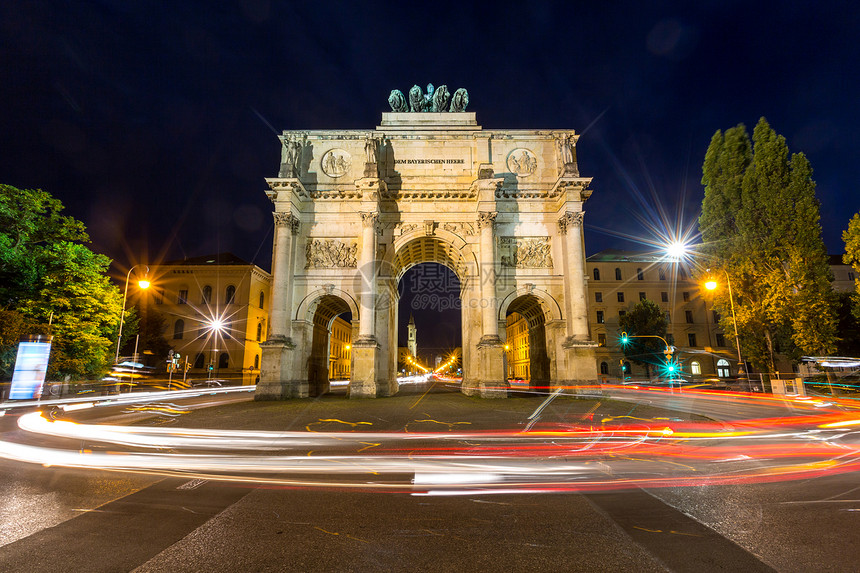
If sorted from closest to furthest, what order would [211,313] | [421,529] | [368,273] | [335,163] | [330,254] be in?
[421,529]
[368,273]
[330,254]
[335,163]
[211,313]

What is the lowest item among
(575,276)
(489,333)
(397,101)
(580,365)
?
(580,365)

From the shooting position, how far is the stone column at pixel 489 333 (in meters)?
21.7

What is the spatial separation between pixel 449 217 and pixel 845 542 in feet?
77.0

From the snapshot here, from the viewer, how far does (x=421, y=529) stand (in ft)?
13.1

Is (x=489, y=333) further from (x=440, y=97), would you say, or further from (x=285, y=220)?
(x=440, y=97)

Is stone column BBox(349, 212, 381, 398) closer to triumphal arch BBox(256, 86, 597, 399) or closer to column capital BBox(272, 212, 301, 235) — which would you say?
triumphal arch BBox(256, 86, 597, 399)

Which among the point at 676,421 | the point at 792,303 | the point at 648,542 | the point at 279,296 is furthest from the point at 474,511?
the point at 792,303

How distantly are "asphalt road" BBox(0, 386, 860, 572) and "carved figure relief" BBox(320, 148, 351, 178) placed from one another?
23.1 meters

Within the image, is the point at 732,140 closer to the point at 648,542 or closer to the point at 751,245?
the point at 751,245

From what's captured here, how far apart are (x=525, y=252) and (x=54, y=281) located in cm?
2961

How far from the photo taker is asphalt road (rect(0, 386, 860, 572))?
10.7 ft

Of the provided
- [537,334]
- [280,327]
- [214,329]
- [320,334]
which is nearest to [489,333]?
[537,334]

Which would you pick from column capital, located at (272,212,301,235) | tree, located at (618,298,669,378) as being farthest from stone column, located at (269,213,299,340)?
tree, located at (618,298,669,378)

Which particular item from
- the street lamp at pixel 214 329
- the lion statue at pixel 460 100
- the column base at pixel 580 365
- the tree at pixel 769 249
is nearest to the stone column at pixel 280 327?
the lion statue at pixel 460 100
